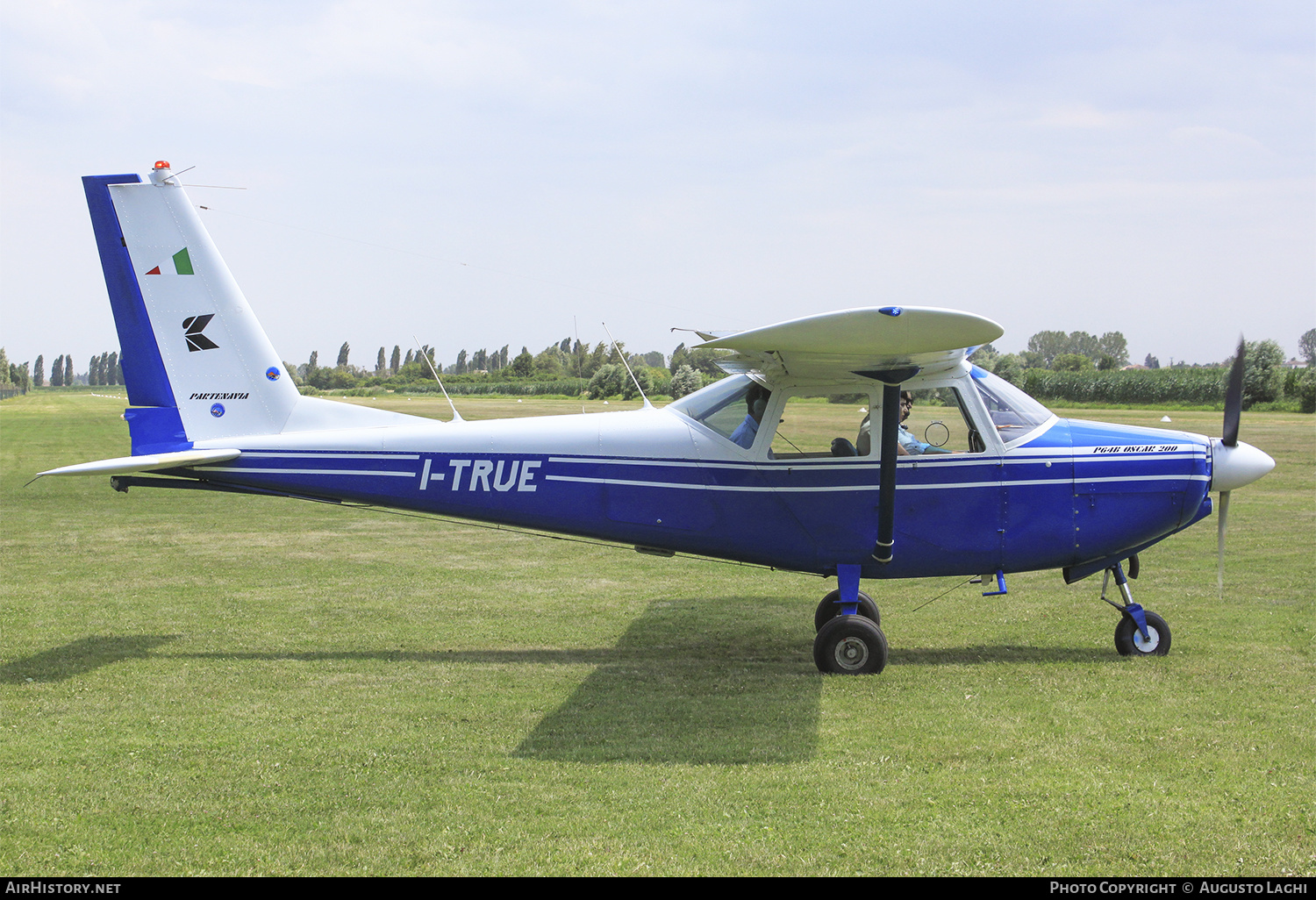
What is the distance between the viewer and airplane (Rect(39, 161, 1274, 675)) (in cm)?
702

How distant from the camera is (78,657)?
7309mm

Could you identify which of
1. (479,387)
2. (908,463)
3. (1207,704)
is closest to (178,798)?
(908,463)

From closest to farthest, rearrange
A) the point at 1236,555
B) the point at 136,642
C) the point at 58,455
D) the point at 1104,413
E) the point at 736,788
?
the point at 736,788 → the point at 136,642 → the point at 1236,555 → the point at 58,455 → the point at 1104,413

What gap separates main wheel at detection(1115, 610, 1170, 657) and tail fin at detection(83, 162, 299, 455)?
6.85 metres

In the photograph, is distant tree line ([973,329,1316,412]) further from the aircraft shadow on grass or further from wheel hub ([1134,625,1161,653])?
the aircraft shadow on grass

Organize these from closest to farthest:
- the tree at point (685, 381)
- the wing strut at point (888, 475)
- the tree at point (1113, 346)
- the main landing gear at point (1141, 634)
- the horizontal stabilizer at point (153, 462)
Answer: the wing strut at point (888, 475) → the horizontal stabilizer at point (153, 462) → the main landing gear at point (1141, 634) → the tree at point (685, 381) → the tree at point (1113, 346)

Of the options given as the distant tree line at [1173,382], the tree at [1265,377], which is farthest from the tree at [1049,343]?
the tree at [1265,377]

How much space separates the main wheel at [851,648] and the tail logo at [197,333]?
544 centimetres

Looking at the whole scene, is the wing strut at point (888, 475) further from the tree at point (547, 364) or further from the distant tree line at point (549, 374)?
the tree at point (547, 364)

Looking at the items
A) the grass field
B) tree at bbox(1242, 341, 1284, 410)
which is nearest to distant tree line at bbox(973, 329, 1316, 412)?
tree at bbox(1242, 341, 1284, 410)

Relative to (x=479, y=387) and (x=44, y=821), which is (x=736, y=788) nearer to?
(x=44, y=821)

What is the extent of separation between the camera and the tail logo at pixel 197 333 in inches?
307
